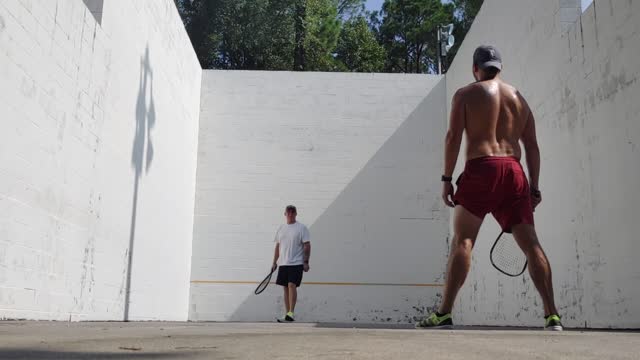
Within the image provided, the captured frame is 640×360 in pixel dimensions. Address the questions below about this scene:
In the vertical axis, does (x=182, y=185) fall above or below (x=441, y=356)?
above

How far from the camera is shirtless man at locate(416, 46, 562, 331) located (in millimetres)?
3793

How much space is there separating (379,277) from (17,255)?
727cm

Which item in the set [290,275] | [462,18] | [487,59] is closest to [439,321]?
[487,59]

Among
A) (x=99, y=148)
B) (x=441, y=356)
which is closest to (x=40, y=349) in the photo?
(x=441, y=356)

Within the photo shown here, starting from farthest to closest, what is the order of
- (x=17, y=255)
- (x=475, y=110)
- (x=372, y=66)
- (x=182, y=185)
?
(x=372, y=66) < (x=182, y=185) < (x=17, y=255) < (x=475, y=110)

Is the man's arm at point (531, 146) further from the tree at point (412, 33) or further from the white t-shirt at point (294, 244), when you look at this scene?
the tree at point (412, 33)

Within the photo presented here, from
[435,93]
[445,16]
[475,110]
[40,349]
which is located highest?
[445,16]

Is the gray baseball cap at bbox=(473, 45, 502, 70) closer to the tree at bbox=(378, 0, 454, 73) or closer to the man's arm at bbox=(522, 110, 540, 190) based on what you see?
the man's arm at bbox=(522, 110, 540, 190)

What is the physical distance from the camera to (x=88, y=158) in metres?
6.17

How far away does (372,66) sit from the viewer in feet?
94.8

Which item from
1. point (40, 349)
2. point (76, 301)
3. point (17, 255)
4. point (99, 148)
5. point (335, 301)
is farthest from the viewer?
point (335, 301)

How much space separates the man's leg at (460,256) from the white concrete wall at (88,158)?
9.30ft

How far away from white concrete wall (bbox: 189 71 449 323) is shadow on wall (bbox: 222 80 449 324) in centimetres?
2

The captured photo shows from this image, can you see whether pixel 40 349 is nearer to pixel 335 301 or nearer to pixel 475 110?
pixel 475 110
